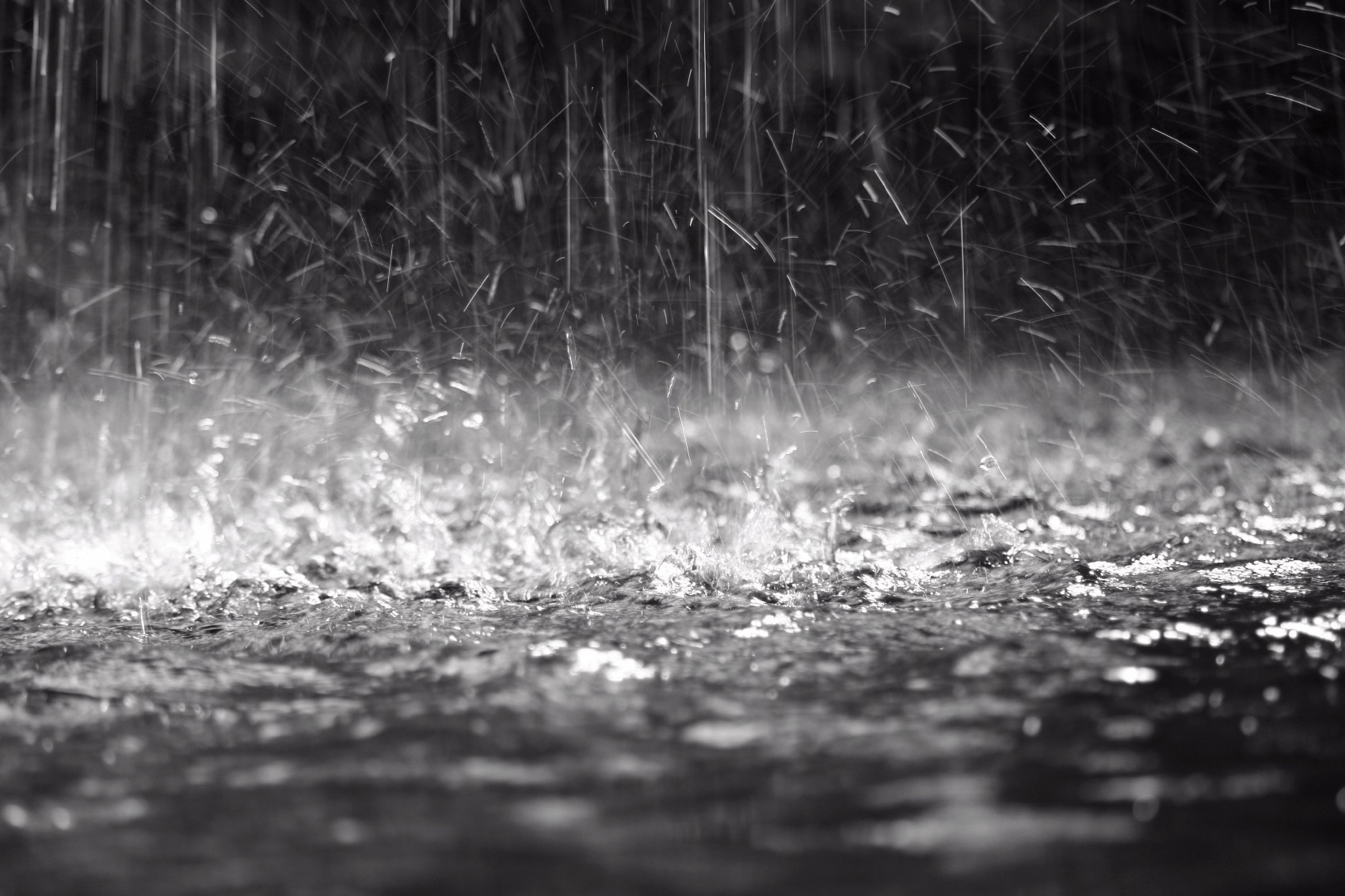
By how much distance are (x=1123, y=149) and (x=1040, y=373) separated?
5.31 feet

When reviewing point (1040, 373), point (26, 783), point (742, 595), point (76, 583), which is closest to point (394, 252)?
point (1040, 373)

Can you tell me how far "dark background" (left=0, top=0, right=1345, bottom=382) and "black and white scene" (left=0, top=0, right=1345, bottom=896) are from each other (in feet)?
0.12

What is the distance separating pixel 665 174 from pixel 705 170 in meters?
0.33

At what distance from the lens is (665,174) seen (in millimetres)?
8234

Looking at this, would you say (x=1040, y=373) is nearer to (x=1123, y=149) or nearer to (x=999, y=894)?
(x=1123, y=149)

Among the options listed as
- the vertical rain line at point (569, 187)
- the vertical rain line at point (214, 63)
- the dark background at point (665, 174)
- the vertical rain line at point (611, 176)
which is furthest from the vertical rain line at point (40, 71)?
the vertical rain line at point (611, 176)

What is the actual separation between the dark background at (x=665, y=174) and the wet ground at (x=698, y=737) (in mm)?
5392

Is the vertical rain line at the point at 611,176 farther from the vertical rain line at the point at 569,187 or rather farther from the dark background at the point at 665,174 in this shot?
the vertical rain line at the point at 569,187

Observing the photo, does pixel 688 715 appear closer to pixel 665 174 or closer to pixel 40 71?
pixel 665 174

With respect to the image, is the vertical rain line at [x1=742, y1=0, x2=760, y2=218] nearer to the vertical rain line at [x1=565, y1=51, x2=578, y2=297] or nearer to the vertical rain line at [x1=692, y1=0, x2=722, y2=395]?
the vertical rain line at [x1=692, y1=0, x2=722, y2=395]

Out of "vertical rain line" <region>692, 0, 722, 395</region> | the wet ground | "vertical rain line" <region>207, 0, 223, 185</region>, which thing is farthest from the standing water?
"vertical rain line" <region>207, 0, 223, 185</region>

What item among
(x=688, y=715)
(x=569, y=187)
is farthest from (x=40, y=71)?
(x=688, y=715)

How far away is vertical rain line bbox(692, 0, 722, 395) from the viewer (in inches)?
330

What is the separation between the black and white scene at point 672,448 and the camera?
4.90 ft
